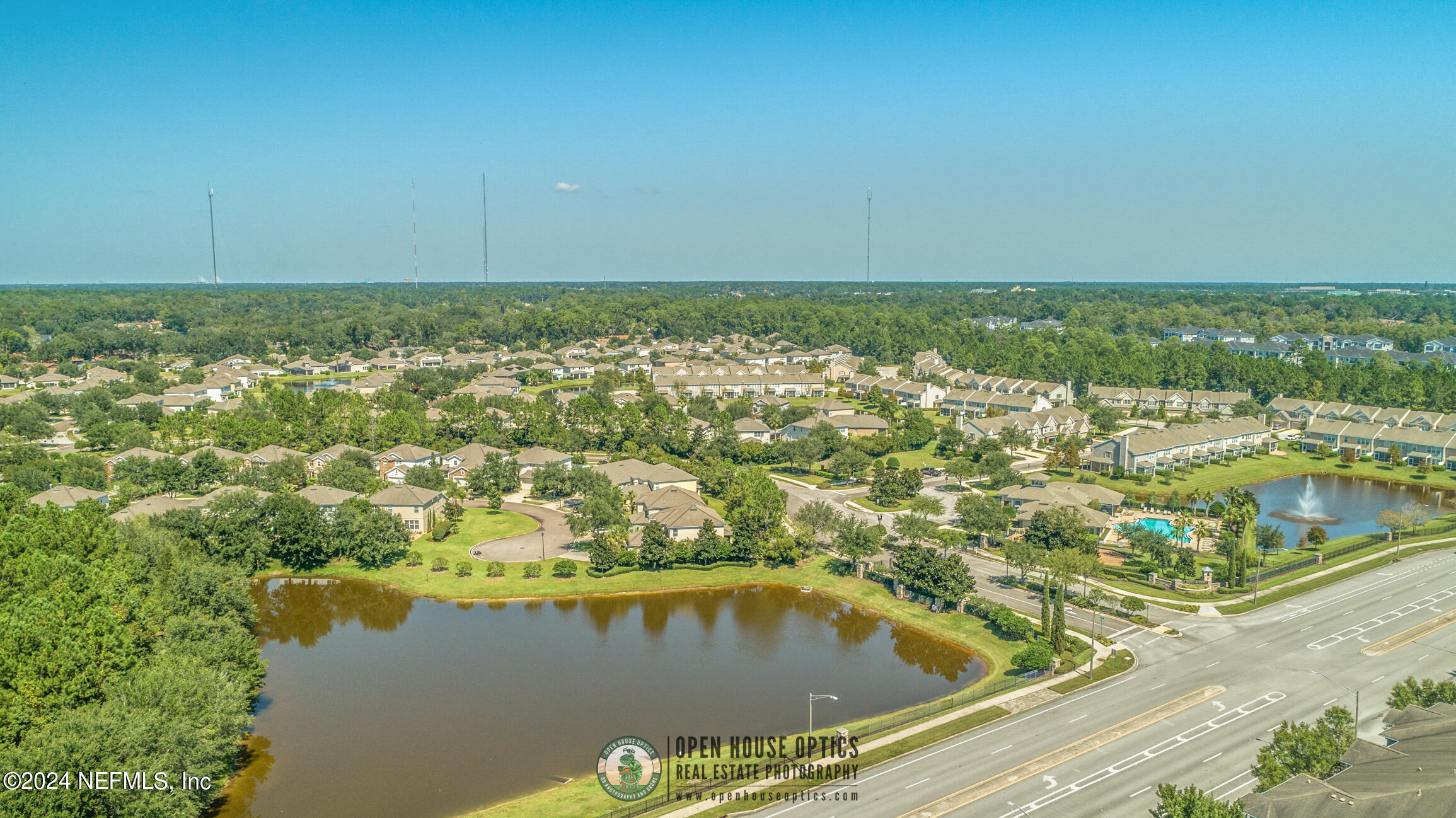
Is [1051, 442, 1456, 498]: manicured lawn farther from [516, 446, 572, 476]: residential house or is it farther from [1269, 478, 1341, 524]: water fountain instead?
[516, 446, 572, 476]: residential house

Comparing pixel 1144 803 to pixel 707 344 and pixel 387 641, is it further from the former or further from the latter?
pixel 707 344

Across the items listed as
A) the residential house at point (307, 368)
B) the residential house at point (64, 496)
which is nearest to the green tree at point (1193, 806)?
the residential house at point (64, 496)

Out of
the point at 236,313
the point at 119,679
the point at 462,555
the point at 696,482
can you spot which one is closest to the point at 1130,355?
the point at 696,482

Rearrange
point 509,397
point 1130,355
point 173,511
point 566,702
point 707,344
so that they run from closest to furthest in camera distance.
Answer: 1. point 566,702
2. point 173,511
3. point 509,397
4. point 1130,355
5. point 707,344

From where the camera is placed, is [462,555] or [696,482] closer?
[462,555]

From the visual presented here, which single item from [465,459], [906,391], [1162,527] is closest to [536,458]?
[465,459]
